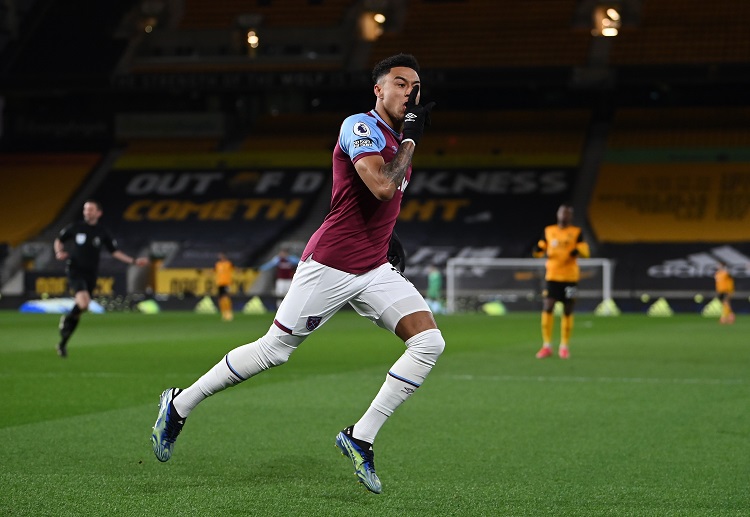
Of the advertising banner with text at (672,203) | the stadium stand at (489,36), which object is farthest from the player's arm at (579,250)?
the stadium stand at (489,36)

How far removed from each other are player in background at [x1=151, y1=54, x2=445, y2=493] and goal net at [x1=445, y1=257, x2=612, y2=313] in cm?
2833

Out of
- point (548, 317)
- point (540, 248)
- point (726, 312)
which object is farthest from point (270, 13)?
point (540, 248)

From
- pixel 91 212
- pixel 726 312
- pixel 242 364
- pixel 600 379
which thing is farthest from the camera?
pixel 726 312

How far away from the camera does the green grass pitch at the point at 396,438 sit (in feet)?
19.1

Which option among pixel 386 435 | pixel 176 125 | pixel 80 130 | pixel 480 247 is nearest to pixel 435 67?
pixel 480 247

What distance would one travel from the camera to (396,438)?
8109mm

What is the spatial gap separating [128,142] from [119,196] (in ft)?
14.6

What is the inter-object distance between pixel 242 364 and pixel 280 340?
0.83 ft

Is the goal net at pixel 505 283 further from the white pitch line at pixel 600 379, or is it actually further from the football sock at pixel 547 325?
the white pitch line at pixel 600 379

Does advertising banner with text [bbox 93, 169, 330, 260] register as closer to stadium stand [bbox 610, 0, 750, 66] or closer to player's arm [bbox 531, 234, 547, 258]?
stadium stand [bbox 610, 0, 750, 66]

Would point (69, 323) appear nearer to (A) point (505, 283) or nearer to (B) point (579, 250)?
(B) point (579, 250)

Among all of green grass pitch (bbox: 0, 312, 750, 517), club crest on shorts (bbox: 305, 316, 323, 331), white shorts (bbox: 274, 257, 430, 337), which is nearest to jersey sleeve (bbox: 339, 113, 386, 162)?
white shorts (bbox: 274, 257, 430, 337)

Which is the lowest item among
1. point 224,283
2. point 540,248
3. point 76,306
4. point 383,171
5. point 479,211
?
point 224,283

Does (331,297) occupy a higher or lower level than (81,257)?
higher
